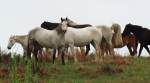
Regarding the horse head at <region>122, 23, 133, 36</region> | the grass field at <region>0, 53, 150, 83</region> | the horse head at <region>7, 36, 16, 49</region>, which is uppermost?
the horse head at <region>122, 23, 133, 36</region>

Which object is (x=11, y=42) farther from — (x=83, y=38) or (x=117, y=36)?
(x=117, y=36)

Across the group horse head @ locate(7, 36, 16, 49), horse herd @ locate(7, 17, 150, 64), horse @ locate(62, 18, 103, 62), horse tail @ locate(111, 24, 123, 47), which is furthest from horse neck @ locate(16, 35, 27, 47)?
horse tail @ locate(111, 24, 123, 47)

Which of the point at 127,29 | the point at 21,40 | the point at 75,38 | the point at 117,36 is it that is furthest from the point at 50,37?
the point at 127,29

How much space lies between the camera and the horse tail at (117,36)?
22.7 metres

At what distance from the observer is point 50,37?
19312 mm

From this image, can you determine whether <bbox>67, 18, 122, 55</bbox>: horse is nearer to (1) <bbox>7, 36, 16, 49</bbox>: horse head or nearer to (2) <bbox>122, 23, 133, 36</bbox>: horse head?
(2) <bbox>122, 23, 133, 36</bbox>: horse head

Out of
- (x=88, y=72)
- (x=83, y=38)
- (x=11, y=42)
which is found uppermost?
(x=83, y=38)

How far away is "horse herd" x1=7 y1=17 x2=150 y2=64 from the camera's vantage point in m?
19.2

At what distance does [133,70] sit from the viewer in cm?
1666

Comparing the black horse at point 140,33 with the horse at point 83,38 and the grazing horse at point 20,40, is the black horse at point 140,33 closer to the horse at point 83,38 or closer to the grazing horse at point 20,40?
the horse at point 83,38

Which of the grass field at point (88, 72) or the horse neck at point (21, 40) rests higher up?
the horse neck at point (21, 40)

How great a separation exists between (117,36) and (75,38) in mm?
3239

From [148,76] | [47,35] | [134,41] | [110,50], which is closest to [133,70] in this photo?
[148,76]

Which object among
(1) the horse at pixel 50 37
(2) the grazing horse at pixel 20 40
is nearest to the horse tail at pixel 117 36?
(2) the grazing horse at pixel 20 40
